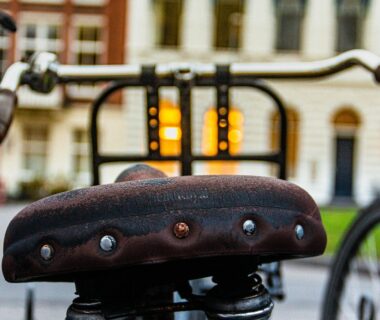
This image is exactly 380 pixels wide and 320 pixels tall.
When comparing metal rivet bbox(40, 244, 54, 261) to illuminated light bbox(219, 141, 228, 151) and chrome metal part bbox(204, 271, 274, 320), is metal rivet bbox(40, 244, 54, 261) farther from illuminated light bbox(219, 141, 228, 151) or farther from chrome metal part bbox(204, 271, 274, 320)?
illuminated light bbox(219, 141, 228, 151)

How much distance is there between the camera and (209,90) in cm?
2058

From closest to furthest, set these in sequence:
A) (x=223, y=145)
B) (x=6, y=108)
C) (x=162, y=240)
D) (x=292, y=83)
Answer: (x=162, y=240) < (x=6, y=108) < (x=223, y=145) < (x=292, y=83)

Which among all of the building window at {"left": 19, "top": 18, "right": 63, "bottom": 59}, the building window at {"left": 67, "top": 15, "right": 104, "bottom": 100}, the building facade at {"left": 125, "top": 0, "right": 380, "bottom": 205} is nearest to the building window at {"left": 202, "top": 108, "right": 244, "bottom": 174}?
the building facade at {"left": 125, "top": 0, "right": 380, "bottom": 205}

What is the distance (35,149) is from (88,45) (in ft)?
9.99

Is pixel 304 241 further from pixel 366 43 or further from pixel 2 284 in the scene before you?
pixel 366 43

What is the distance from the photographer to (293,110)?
20.8 metres

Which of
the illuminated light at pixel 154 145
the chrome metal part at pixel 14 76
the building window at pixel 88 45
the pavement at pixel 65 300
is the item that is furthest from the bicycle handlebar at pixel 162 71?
the building window at pixel 88 45

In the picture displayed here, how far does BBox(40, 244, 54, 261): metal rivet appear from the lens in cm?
80

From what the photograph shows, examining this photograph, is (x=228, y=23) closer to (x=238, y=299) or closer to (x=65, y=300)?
(x=65, y=300)

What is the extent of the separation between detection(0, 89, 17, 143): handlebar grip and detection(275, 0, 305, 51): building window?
19553 mm

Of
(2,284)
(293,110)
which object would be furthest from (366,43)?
(2,284)

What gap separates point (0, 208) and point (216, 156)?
16.5 m

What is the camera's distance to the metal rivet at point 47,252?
80cm

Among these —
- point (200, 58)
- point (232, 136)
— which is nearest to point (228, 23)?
point (200, 58)
